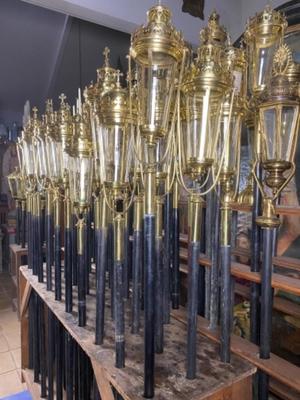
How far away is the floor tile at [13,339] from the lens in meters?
2.81

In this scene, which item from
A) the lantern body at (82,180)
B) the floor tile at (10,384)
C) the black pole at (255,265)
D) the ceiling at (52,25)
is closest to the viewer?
the black pole at (255,265)

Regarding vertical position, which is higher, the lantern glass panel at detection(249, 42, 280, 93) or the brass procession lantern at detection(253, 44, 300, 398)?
the lantern glass panel at detection(249, 42, 280, 93)

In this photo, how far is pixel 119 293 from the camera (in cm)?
106

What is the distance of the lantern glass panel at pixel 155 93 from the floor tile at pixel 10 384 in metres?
2.18

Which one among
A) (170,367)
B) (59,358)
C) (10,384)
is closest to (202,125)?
(170,367)

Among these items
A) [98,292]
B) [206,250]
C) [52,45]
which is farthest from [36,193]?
[52,45]

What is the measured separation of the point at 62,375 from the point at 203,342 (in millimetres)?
908

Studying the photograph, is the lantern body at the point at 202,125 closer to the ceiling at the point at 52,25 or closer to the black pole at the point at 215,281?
the black pole at the point at 215,281

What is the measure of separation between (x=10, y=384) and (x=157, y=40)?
246 centimetres

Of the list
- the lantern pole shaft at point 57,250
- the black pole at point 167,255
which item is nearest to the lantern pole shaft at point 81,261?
the lantern pole shaft at point 57,250

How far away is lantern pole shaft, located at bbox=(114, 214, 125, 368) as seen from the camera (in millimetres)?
1026

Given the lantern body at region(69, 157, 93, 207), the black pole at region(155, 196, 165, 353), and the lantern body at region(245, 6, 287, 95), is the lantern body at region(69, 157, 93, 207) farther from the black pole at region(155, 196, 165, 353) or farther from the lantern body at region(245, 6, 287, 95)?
the lantern body at region(245, 6, 287, 95)

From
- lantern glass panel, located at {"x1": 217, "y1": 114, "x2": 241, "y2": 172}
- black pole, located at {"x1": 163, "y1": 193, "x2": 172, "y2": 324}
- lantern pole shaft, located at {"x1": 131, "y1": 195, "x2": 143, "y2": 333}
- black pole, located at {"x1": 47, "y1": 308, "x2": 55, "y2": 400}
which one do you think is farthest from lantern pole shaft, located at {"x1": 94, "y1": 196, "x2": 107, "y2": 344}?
black pole, located at {"x1": 47, "y1": 308, "x2": 55, "y2": 400}

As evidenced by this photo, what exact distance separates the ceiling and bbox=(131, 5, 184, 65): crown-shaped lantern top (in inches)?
75.4
